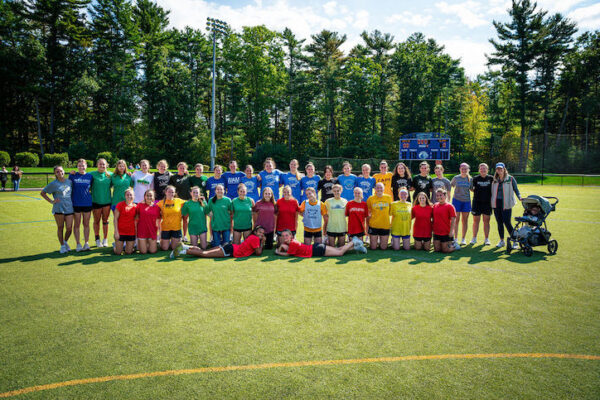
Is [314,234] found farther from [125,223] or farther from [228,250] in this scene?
[125,223]

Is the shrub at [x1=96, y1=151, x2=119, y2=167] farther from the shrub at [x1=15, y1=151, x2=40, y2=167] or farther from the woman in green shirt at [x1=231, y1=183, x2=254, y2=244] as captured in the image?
the woman in green shirt at [x1=231, y1=183, x2=254, y2=244]

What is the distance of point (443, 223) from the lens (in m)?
7.52

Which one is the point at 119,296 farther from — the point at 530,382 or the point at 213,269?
the point at 530,382

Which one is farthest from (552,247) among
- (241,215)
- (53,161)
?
(53,161)

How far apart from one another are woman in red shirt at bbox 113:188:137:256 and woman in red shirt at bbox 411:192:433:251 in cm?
595

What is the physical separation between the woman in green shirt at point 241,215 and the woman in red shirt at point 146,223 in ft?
5.40

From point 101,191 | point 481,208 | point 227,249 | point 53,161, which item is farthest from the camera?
point 53,161

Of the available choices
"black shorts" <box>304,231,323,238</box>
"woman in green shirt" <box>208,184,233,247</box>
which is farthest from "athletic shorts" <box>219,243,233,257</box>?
"black shorts" <box>304,231,323,238</box>

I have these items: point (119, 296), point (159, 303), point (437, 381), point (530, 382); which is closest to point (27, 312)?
point (119, 296)

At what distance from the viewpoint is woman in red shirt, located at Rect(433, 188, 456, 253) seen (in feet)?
24.7

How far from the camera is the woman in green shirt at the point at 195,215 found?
7.55m

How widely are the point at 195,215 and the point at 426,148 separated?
22.7 meters

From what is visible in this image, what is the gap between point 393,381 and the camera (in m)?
3.04

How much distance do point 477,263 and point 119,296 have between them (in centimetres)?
613
